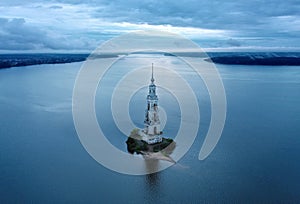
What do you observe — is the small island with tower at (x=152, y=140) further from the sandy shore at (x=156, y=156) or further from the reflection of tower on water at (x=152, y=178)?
the reflection of tower on water at (x=152, y=178)

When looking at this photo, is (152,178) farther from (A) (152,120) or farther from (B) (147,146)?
(A) (152,120)

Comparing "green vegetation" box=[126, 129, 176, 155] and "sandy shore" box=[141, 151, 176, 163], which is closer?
"sandy shore" box=[141, 151, 176, 163]

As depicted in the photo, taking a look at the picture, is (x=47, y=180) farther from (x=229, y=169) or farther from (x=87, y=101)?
(x=87, y=101)

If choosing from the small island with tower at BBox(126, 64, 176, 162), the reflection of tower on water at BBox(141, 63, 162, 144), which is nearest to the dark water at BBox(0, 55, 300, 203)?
the small island with tower at BBox(126, 64, 176, 162)

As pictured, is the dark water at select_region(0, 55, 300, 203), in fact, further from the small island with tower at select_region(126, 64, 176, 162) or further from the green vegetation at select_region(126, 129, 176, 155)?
the small island with tower at select_region(126, 64, 176, 162)

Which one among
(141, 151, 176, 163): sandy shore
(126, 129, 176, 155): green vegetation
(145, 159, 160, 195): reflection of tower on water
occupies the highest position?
(126, 129, 176, 155): green vegetation

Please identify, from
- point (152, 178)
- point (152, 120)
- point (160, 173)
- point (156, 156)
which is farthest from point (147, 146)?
point (152, 178)

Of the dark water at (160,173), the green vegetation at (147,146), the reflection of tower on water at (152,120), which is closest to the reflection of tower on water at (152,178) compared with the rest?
the dark water at (160,173)
